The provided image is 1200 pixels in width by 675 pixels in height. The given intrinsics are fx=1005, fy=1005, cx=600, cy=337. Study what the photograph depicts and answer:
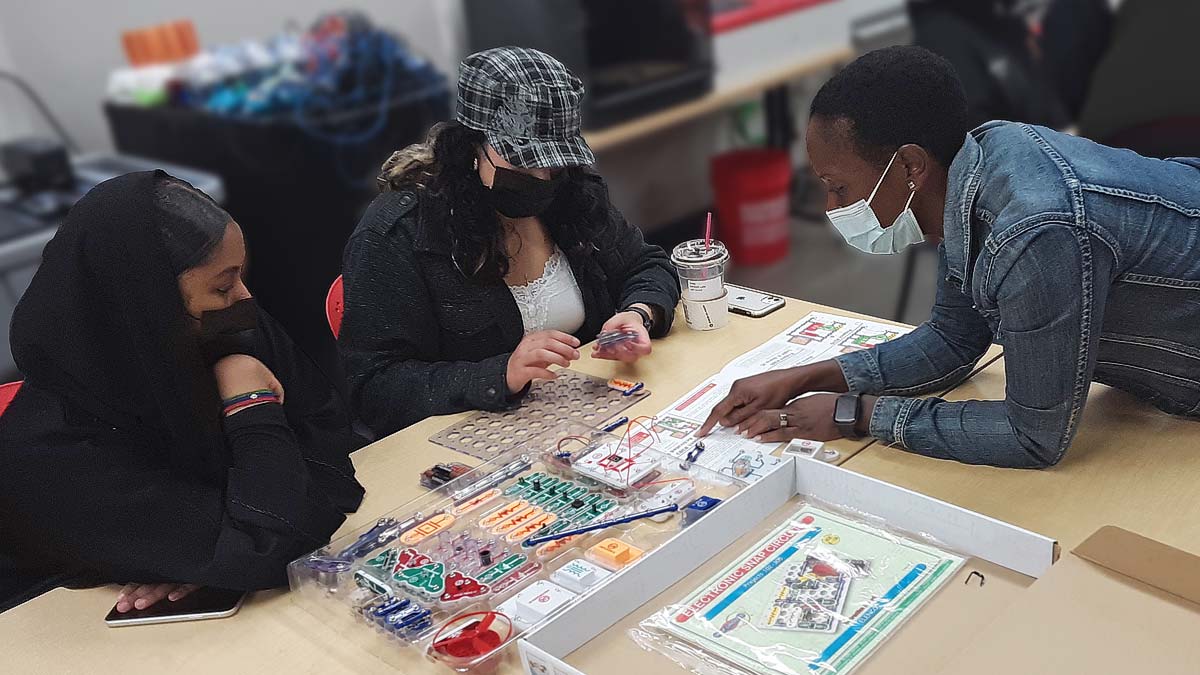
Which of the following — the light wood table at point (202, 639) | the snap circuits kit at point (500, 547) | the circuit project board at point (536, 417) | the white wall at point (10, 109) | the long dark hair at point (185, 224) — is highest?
the long dark hair at point (185, 224)

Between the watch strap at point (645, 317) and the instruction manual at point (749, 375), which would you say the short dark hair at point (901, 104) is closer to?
the instruction manual at point (749, 375)

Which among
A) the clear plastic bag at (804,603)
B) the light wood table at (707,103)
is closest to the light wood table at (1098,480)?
the clear plastic bag at (804,603)

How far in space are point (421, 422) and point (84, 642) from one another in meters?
0.60

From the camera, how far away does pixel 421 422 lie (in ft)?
5.47

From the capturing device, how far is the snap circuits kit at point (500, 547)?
3.72 feet

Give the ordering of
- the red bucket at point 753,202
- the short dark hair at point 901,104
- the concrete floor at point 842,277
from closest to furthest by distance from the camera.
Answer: the short dark hair at point 901,104 → the concrete floor at point 842,277 → the red bucket at point 753,202

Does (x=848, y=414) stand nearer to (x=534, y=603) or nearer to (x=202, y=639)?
(x=534, y=603)

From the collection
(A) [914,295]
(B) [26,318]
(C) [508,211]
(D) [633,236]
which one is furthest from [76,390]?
(A) [914,295]

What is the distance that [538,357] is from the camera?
162cm

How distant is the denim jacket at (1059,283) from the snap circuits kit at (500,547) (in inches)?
13.6

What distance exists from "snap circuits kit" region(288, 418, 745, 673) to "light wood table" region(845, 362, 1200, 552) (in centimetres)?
25

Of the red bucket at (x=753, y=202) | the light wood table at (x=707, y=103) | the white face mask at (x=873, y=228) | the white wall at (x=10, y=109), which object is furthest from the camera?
the red bucket at (x=753, y=202)

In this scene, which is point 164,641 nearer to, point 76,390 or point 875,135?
point 76,390

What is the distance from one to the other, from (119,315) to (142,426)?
0.16 metres
